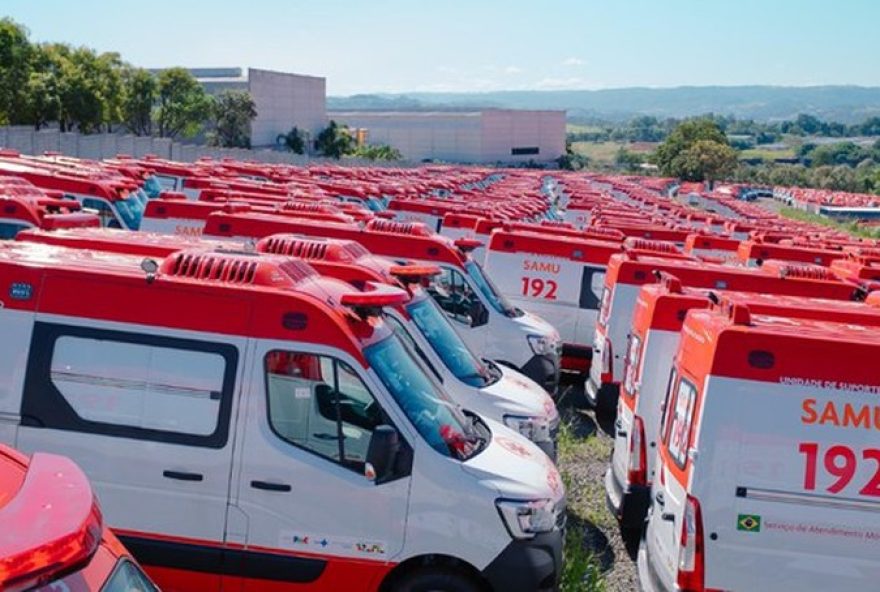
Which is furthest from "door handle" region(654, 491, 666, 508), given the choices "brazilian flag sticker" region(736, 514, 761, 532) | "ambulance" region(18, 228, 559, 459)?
"ambulance" region(18, 228, 559, 459)

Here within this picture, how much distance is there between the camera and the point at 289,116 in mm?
118562

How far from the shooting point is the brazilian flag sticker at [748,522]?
20.2 ft

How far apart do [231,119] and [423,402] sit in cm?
8922

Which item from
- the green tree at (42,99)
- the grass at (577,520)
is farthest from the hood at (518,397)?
the green tree at (42,99)

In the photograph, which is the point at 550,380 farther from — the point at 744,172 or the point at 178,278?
the point at 744,172

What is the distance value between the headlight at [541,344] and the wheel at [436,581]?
7.17 meters

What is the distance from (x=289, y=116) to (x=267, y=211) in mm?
105564

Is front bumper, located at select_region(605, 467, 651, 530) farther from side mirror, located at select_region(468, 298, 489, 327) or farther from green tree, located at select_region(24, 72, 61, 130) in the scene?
green tree, located at select_region(24, 72, 61, 130)

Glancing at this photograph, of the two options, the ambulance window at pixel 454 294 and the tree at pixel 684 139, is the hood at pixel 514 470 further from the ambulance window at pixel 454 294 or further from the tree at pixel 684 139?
the tree at pixel 684 139

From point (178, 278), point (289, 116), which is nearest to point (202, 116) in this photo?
point (289, 116)

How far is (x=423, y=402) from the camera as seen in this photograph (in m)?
6.52

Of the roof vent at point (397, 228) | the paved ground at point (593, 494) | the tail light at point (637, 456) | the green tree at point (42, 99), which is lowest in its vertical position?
the paved ground at point (593, 494)

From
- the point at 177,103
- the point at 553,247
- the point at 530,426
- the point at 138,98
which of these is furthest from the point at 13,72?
the point at 530,426

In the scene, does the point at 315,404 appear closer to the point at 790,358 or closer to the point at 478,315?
the point at 790,358
